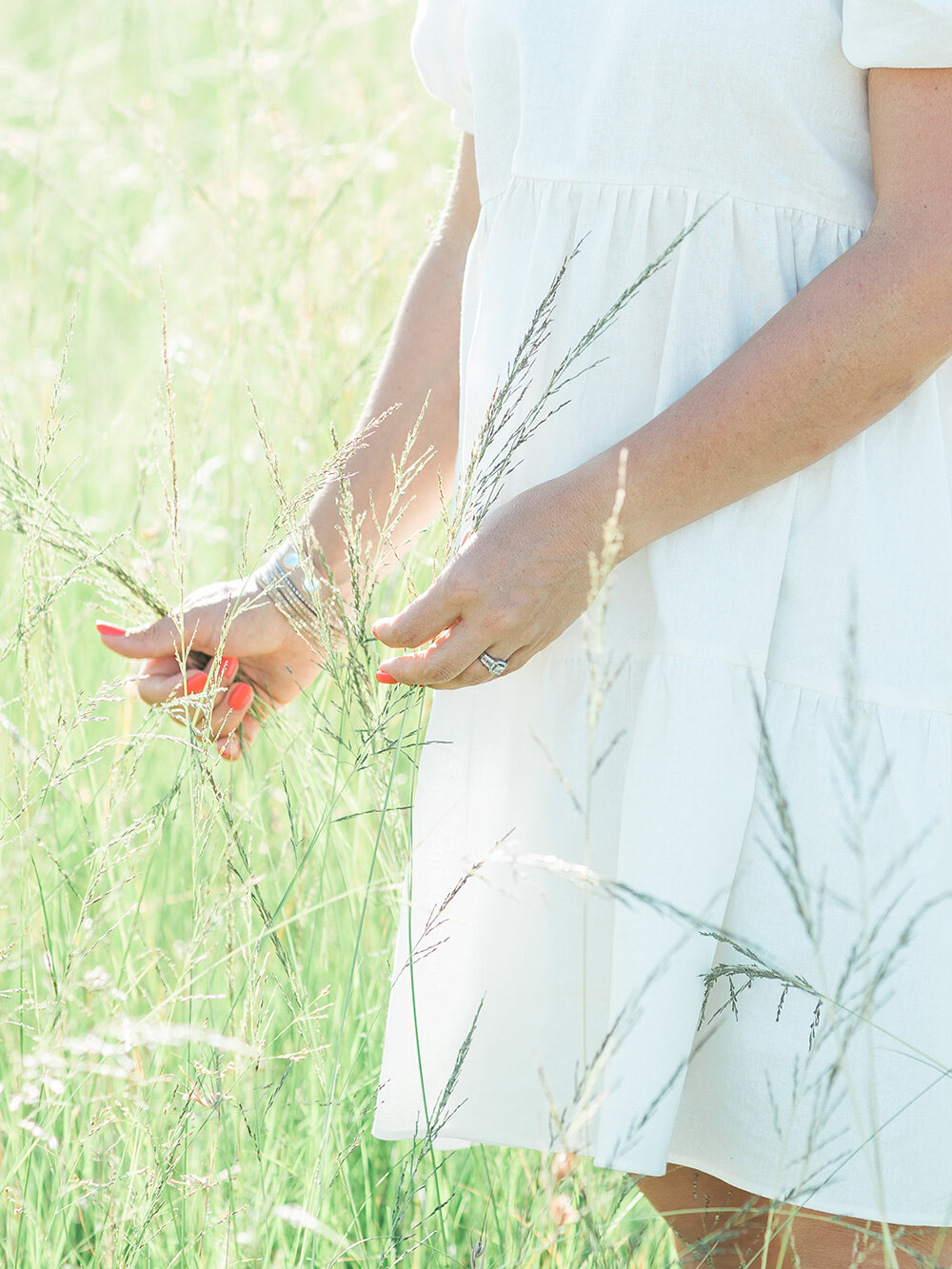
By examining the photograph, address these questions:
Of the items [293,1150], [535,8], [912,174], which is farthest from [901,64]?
[293,1150]

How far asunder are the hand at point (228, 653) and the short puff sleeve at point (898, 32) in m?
0.67

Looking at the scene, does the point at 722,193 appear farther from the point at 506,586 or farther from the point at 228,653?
the point at 228,653

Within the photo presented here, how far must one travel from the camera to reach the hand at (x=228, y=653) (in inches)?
48.8

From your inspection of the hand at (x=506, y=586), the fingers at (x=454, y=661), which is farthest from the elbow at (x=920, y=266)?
the fingers at (x=454, y=661)

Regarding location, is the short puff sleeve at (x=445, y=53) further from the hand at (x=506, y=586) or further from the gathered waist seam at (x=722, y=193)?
the hand at (x=506, y=586)

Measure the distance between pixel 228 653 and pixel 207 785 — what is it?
1.02ft

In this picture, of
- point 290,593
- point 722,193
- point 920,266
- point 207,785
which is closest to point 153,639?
point 290,593

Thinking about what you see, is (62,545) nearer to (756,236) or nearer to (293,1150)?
(756,236)

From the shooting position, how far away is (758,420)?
3.13 ft

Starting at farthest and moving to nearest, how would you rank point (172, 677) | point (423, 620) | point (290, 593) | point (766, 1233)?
point (172, 677) < point (290, 593) < point (423, 620) < point (766, 1233)

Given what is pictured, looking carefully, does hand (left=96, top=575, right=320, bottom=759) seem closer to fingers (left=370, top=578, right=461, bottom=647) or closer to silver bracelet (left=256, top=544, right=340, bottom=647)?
silver bracelet (left=256, top=544, right=340, bottom=647)

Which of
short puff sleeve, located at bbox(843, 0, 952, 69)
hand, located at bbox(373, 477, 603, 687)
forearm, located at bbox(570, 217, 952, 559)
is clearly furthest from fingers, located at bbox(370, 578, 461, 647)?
short puff sleeve, located at bbox(843, 0, 952, 69)

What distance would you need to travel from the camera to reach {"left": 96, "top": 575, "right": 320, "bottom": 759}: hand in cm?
124

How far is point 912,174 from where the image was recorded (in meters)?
0.92
